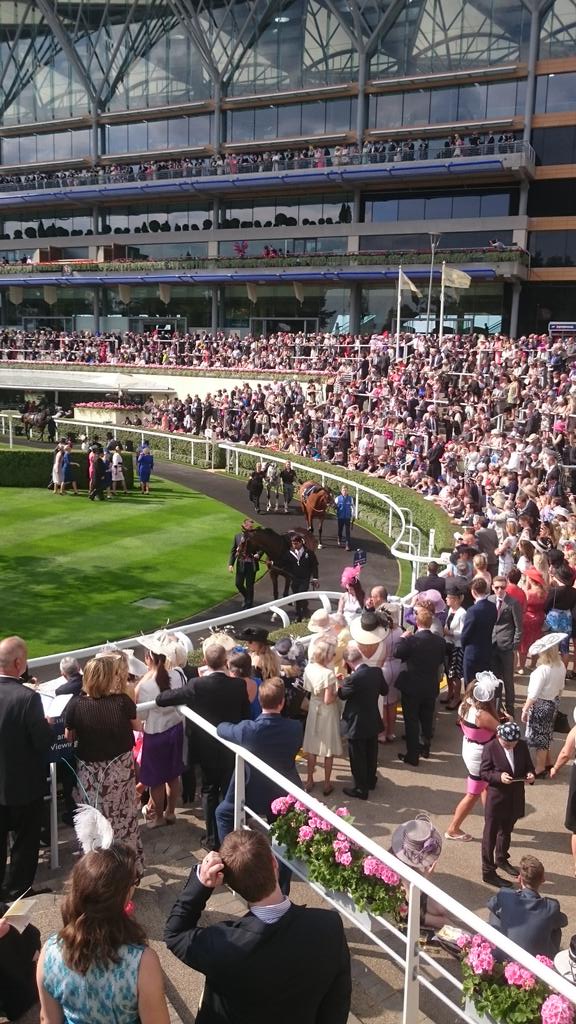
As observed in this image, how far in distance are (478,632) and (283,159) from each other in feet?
138

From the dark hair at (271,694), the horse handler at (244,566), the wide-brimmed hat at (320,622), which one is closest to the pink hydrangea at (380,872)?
the dark hair at (271,694)

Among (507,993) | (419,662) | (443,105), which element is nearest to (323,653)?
(419,662)

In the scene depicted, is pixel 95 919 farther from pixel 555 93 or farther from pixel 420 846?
pixel 555 93

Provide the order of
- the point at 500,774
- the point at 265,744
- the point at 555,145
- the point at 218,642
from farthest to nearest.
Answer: the point at 555,145, the point at 218,642, the point at 500,774, the point at 265,744

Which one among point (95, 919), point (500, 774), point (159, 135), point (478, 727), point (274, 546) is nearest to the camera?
point (95, 919)

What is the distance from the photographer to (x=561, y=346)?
25.0m

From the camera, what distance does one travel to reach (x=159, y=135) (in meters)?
50.7

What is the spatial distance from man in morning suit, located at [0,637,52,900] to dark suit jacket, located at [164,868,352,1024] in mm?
2359

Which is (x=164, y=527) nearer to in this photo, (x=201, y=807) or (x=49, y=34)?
(x=201, y=807)

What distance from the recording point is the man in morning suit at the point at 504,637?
8.54 meters

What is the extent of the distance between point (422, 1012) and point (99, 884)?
255cm

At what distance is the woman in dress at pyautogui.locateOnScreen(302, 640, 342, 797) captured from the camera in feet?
22.1

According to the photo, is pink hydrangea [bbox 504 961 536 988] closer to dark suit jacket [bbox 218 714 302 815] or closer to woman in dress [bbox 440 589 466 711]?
dark suit jacket [bbox 218 714 302 815]

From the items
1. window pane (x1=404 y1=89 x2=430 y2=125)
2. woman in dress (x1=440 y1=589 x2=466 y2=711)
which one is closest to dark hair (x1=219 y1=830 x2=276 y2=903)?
woman in dress (x1=440 y1=589 x2=466 y2=711)
